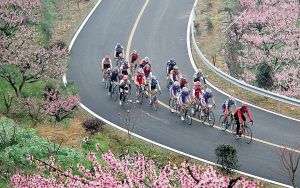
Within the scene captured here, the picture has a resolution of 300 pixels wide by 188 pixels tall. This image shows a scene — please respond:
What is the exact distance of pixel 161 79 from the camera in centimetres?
3136

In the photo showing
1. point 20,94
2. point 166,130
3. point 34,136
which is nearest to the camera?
point 34,136

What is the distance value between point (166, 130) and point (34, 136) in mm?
6966

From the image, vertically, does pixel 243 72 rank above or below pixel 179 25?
below

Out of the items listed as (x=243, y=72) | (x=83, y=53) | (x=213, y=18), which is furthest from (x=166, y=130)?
(x=213, y=18)

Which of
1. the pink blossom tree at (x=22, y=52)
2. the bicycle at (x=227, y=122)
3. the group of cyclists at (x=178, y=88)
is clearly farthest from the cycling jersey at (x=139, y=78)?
the bicycle at (x=227, y=122)

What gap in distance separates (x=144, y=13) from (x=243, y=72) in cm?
1015

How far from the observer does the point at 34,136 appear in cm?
2058

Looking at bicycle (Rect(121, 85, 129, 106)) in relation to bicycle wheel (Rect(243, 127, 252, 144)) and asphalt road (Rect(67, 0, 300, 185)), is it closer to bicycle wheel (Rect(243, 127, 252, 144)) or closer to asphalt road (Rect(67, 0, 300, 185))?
asphalt road (Rect(67, 0, 300, 185))

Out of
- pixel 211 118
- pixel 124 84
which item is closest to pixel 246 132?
Result: pixel 211 118

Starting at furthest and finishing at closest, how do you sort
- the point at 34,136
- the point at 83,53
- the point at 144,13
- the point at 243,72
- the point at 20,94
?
the point at 144,13 < the point at 243,72 < the point at 83,53 < the point at 20,94 < the point at 34,136

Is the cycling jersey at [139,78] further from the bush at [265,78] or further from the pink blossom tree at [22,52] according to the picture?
the bush at [265,78]

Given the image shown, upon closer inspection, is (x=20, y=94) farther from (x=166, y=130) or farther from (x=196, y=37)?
(x=196, y=37)

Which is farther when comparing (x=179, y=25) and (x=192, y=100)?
(x=179, y=25)

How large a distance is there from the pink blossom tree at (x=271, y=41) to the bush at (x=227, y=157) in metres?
18.4
